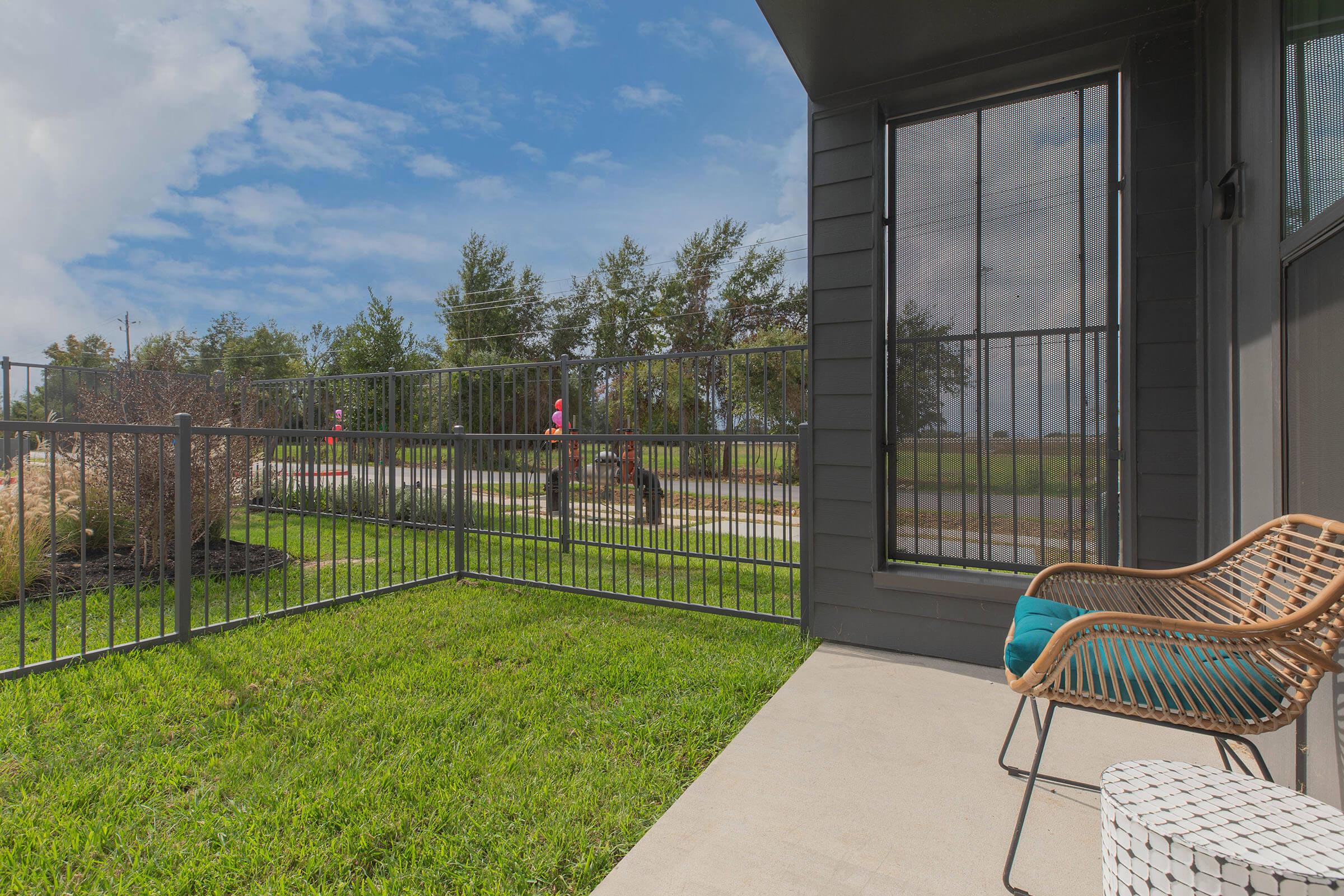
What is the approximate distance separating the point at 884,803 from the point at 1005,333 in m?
2.12

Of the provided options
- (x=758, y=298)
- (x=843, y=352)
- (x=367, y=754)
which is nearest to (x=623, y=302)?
(x=758, y=298)

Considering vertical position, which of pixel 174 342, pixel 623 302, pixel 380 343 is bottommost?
pixel 174 342

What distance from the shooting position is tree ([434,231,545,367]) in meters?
24.8

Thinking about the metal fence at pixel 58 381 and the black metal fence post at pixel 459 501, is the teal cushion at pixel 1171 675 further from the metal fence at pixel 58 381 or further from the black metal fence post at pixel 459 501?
the metal fence at pixel 58 381

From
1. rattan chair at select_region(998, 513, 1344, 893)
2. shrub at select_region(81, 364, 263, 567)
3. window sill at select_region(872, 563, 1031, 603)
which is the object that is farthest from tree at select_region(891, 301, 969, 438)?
shrub at select_region(81, 364, 263, 567)

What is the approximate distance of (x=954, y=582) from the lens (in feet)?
8.96

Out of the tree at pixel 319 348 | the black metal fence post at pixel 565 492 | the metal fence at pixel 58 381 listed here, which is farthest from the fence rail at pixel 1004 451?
the tree at pixel 319 348

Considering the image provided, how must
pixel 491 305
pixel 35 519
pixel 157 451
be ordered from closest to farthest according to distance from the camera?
1. pixel 35 519
2. pixel 157 451
3. pixel 491 305

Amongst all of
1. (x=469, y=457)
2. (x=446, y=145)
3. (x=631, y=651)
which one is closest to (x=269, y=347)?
(x=446, y=145)

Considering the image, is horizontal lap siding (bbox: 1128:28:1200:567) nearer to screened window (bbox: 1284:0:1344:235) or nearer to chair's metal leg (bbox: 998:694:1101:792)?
screened window (bbox: 1284:0:1344:235)

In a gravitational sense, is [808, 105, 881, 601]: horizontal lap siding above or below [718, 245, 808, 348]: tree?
below

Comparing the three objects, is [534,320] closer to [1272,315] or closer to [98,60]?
[98,60]

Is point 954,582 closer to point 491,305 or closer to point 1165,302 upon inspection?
point 1165,302

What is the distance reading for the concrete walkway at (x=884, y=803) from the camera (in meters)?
1.40
